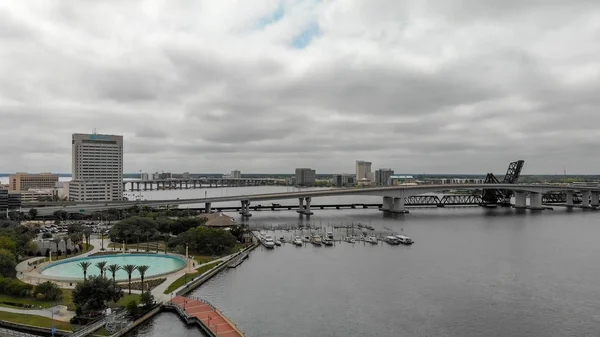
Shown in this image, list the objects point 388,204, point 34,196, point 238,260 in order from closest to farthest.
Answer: point 238,260 → point 388,204 → point 34,196

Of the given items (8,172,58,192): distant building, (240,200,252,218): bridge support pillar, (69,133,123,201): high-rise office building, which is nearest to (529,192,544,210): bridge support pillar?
(240,200,252,218): bridge support pillar

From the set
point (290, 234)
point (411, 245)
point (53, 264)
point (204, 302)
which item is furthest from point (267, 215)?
point (204, 302)

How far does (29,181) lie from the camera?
452 ft

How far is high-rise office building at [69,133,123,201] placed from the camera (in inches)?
4023

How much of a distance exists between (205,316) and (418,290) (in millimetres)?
15750

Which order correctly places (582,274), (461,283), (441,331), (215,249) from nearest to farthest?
(441,331)
(461,283)
(582,274)
(215,249)

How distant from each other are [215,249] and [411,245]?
76.6 feet

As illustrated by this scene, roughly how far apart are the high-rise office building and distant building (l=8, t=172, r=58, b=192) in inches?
1456

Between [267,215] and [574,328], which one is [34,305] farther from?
[267,215]

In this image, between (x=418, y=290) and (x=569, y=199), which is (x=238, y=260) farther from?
(x=569, y=199)

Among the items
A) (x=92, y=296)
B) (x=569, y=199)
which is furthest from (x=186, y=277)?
(x=569, y=199)

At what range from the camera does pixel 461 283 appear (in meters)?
32.7

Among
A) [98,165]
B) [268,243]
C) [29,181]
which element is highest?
[98,165]

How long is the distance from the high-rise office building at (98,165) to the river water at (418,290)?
71.9m
